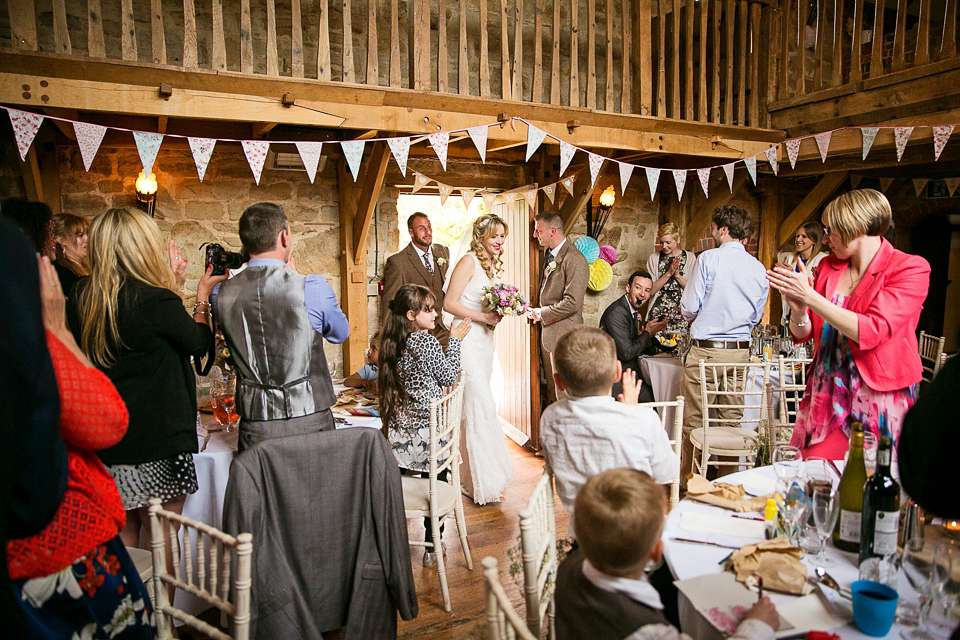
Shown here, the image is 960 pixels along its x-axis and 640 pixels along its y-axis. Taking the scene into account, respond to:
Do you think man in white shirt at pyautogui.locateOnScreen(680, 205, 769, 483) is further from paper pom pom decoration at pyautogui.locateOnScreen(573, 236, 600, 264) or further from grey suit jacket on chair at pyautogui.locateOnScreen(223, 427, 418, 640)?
grey suit jacket on chair at pyautogui.locateOnScreen(223, 427, 418, 640)

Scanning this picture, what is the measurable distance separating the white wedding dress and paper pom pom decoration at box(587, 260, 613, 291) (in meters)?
1.88

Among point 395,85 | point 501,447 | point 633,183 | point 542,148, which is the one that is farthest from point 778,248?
point 395,85

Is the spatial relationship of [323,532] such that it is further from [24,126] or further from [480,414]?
[24,126]

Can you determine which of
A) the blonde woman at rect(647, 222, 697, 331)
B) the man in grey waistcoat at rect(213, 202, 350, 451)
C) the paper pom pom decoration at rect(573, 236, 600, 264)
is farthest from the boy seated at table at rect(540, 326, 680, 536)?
the paper pom pom decoration at rect(573, 236, 600, 264)

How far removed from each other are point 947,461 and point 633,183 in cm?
530

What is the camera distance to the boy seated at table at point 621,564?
122cm

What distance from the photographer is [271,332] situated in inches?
91.0

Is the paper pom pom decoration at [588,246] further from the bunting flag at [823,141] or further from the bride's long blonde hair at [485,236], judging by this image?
the bunting flag at [823,141]

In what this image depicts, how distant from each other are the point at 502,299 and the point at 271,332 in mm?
1930

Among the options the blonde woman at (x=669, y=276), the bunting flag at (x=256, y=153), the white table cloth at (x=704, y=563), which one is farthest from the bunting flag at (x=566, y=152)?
the white table cloth at (x=704, y=563)

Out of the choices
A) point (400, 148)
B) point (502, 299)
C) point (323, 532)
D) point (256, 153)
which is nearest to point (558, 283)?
point (502, 299)

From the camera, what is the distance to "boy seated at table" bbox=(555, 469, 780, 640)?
4.00ft

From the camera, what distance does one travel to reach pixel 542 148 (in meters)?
5.45

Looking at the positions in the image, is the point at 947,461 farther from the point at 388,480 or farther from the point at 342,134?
the point at 342,134
